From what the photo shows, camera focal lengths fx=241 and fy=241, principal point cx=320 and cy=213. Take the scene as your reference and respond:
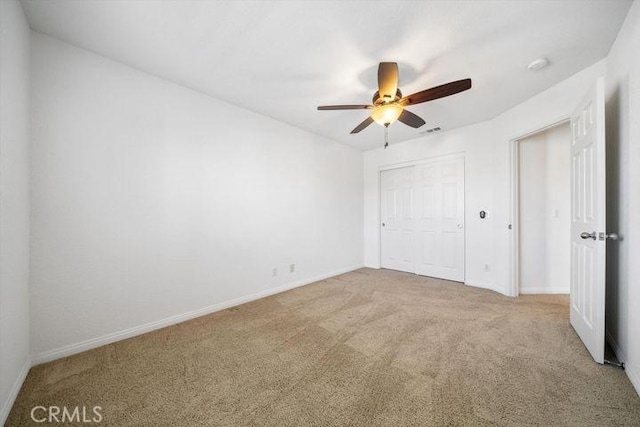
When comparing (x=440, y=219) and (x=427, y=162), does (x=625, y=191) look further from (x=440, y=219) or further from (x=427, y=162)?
(x=427, y=162)

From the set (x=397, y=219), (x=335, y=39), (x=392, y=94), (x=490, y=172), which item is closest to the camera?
(x=335, y=39)

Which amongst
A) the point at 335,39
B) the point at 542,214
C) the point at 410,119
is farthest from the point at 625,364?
the point at 335,39

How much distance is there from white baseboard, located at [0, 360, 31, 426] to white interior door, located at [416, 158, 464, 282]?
4671 mm

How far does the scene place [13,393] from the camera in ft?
4.78

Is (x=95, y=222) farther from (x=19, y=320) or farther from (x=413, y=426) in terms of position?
(x=413, y=426)

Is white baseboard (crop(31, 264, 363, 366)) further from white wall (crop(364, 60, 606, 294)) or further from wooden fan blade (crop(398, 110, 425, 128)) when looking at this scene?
white wall (crop(364, 60, 606, 294))

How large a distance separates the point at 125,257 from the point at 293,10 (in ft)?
Result: 8.06

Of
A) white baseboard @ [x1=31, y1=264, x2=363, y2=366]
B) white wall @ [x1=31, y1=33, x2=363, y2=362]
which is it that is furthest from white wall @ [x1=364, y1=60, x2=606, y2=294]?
white baseboard @ [x1=31, y1=264, x2=363, y2=366]

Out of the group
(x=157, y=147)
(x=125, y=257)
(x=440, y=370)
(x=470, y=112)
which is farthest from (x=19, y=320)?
(x=470, y=112)

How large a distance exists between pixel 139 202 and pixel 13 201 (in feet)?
2.61

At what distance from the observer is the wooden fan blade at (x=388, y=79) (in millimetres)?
1934

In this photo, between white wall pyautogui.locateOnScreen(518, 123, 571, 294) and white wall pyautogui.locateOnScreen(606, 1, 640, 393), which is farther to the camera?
white wall pyautogui.locateOnScreen(518, 123, 571, 294)

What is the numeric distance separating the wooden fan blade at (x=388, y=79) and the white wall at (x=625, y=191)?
1487mm

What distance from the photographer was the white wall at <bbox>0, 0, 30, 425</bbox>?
138cm
